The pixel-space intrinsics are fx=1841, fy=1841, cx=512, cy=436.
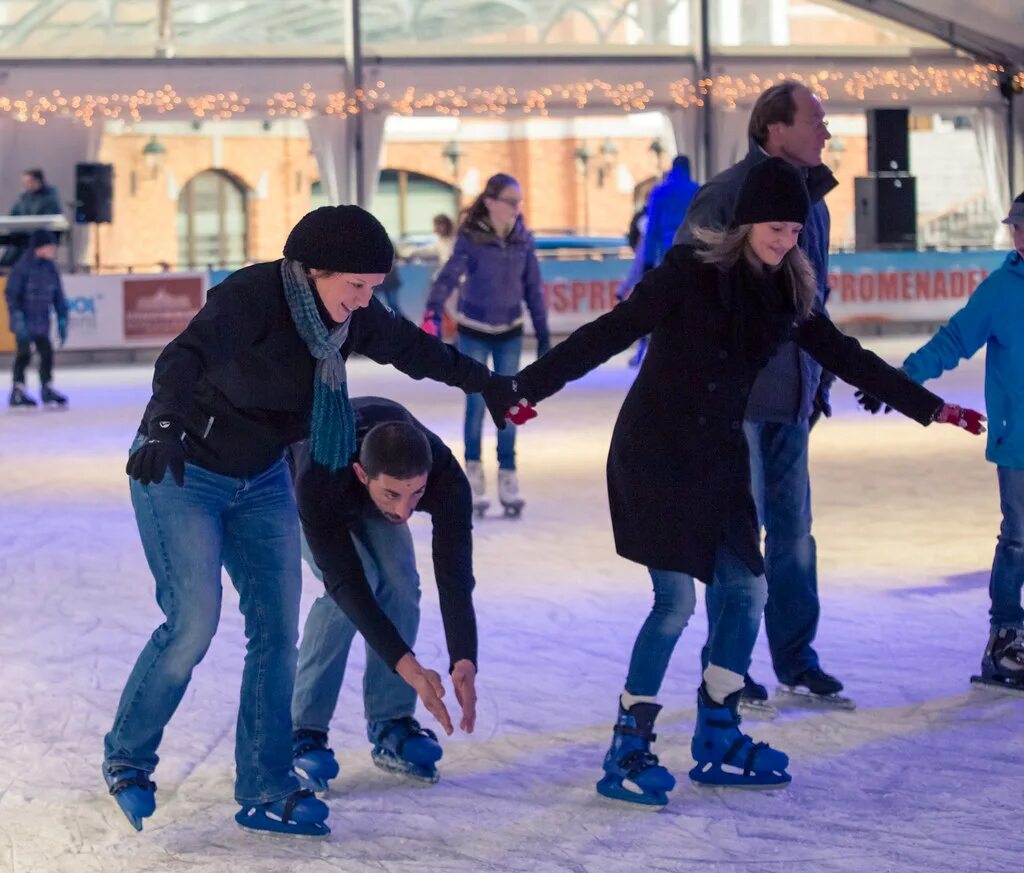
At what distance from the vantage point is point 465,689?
3.39m

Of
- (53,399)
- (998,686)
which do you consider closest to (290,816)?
(998,686)

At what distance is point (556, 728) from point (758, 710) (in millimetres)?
506

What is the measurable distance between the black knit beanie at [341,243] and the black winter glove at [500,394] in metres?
0.50

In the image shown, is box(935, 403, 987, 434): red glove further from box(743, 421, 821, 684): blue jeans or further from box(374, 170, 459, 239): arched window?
box(374, 170, 459, 239): arched window

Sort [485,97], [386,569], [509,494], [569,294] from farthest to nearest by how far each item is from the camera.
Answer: [485,97] → [569,294] → [509,494] → [386,569]

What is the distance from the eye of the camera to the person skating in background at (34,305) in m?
13.1

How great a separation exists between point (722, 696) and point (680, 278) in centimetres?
89

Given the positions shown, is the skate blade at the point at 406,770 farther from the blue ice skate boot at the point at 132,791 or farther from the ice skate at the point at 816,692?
the ice skate at the point at 816,692

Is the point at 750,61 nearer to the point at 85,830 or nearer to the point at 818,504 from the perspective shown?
the point at 818,504

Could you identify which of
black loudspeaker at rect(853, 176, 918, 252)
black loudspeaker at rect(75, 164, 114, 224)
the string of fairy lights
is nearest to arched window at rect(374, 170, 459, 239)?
the string of fairy lights

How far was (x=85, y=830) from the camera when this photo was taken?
3561 millimetres

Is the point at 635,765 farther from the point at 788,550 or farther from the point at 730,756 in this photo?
the point at 788,550

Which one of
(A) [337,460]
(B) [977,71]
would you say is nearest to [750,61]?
(B) [977,71]

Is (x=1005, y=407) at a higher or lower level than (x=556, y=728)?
higher
